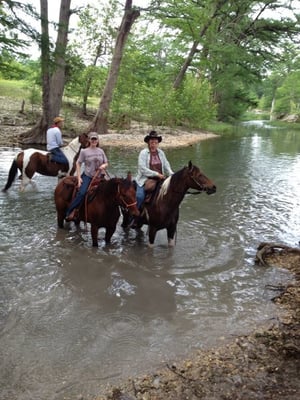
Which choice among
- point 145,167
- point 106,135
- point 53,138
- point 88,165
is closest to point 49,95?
point 106,135

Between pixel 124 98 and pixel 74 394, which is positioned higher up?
pixel 124 98

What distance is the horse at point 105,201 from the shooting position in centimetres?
646

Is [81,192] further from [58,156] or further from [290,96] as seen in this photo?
[290,96]

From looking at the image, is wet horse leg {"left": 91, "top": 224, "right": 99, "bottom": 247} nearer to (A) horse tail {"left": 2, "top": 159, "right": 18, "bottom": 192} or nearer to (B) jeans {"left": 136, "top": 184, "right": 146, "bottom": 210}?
(B) jeans {"left": 136, "top": 184, "right": 146, "bottom": 210}

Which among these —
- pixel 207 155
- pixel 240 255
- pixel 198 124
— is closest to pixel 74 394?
pixel 240 255

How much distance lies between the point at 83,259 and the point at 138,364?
9.95 ft

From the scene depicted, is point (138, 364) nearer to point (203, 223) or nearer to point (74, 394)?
point (74, 394)

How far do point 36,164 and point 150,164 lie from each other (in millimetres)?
5053

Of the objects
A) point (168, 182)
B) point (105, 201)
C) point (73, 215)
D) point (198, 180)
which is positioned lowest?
point (73, 215)

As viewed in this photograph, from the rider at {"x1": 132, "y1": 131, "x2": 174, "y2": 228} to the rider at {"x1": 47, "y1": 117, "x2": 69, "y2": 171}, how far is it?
171 inches

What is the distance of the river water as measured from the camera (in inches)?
156

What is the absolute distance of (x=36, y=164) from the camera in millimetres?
11047

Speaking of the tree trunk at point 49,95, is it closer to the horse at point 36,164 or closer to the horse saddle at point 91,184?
the horse at point 36,164

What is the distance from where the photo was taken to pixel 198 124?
3459 cm
